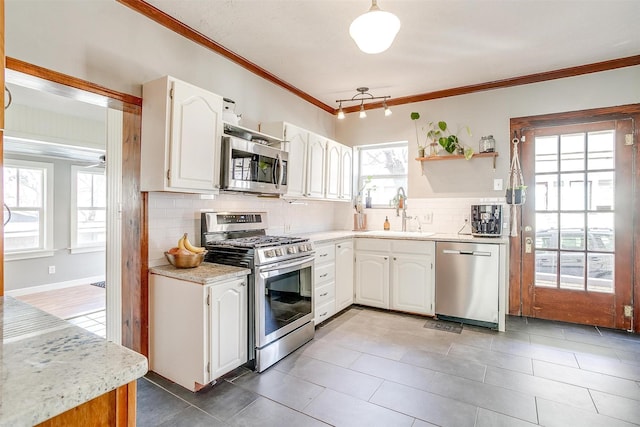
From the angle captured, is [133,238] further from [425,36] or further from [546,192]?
[546,192]

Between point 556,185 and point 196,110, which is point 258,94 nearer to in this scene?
point 196,110

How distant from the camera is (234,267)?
2.44 m

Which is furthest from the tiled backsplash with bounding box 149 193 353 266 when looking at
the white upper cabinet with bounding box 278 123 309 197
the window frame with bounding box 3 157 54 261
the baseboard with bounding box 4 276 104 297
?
the window frame with bounding box 3 157 54 261

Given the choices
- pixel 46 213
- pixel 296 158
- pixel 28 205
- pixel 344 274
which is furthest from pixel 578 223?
pixel 28 205

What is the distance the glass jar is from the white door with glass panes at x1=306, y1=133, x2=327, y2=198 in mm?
1827

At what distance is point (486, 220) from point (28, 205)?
6.44m

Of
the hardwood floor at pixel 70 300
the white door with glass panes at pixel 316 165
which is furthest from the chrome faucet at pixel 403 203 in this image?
the hardwood floor at pixel 70 300

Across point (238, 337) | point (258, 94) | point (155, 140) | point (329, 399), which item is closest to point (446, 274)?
point (329, 399)

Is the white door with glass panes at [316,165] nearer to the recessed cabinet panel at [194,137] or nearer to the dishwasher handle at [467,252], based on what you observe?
the recessed cabinet panel at [194,137]

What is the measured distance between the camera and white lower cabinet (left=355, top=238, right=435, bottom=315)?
11.7ft

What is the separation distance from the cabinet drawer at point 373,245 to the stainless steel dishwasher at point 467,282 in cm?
56

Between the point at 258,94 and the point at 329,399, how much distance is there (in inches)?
112

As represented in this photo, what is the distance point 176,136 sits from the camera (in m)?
2.27

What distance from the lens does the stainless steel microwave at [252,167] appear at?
2.62m
